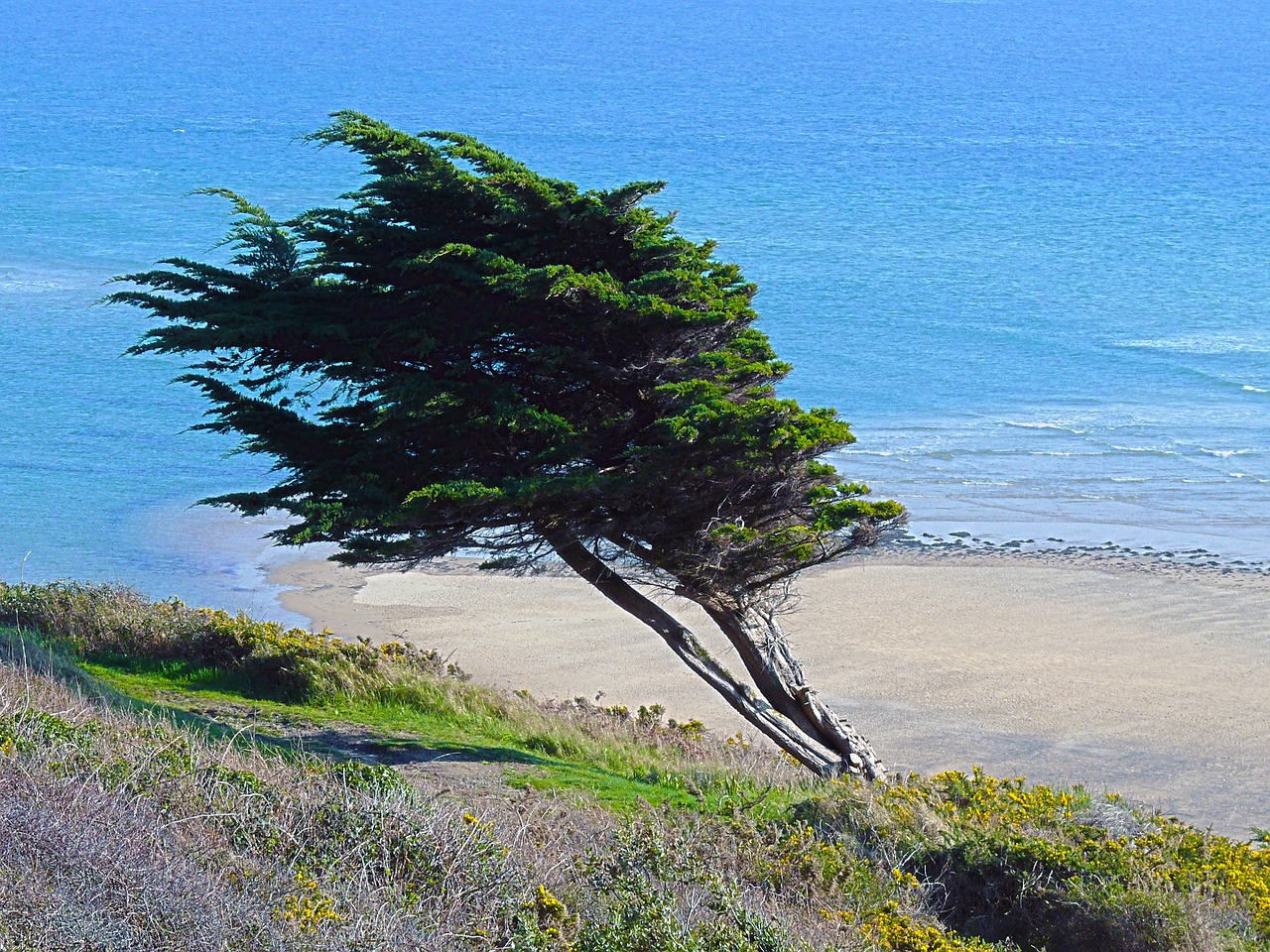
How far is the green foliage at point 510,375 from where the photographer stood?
8594 mm

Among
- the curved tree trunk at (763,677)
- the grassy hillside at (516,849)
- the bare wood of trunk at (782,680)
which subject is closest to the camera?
the grassy hillside at (516,849)

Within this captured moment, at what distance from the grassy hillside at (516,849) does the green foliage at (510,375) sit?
1.75 metres

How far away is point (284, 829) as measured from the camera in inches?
221

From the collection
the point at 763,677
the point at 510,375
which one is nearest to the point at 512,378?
the point at 510,375

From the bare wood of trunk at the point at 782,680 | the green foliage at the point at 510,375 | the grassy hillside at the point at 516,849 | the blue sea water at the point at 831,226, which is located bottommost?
the grassy hillside at the point at 516,849

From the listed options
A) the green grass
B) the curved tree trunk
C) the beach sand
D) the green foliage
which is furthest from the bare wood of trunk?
the beach sand

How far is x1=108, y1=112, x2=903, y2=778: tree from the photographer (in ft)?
28.2

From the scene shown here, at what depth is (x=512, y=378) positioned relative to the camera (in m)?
9.27

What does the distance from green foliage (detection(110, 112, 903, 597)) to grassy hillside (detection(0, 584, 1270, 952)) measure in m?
1.75

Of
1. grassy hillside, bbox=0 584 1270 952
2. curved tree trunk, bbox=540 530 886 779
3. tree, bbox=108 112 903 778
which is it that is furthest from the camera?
curved tree trunk, bbox=540 530 886 779

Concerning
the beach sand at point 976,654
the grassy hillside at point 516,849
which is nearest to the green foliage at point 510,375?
the grassy hillside at point 516,849

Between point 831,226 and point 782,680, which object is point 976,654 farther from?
point 831,226

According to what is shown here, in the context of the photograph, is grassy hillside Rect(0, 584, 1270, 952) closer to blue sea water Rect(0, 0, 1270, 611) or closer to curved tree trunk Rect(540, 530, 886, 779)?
curved tree trunk Rect(540, 530, 886, 779)

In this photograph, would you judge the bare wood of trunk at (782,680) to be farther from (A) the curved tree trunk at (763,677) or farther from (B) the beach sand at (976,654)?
(B) the beach sand at (976,654)
